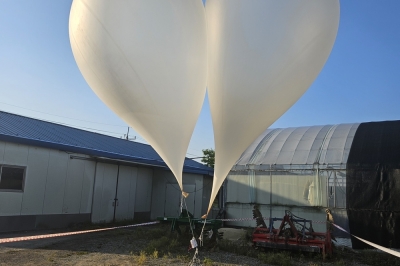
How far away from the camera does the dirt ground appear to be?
7.61 meters

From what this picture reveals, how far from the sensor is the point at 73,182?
13016mm


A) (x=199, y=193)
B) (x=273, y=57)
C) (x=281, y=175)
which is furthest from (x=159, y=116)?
(x=199, y=193)

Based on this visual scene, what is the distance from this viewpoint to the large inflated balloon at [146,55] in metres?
4.46

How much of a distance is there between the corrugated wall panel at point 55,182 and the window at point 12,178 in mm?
923

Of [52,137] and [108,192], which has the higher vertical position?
[52,137]

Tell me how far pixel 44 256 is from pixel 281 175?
26.6 ft

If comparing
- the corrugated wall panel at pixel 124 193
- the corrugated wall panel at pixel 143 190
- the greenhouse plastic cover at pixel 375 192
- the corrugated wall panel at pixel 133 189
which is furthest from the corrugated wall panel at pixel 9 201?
the greenhouse plastic cover at pixel 375 192

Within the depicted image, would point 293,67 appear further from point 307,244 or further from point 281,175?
point 281,175

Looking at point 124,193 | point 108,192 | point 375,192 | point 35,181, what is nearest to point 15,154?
point 35,181

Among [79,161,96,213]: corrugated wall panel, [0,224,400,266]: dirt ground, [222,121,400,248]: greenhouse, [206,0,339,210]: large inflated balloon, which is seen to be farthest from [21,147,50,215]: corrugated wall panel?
[206,0,339,210]: large inflated balloon

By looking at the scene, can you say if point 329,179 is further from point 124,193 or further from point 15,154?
point 15,154

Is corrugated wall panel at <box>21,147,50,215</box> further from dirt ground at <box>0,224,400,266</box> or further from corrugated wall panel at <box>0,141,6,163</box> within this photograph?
dirt ground at <box>0,224,400,266</box>

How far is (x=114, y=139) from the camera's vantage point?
65.0 feet

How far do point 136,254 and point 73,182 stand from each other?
5.65m
